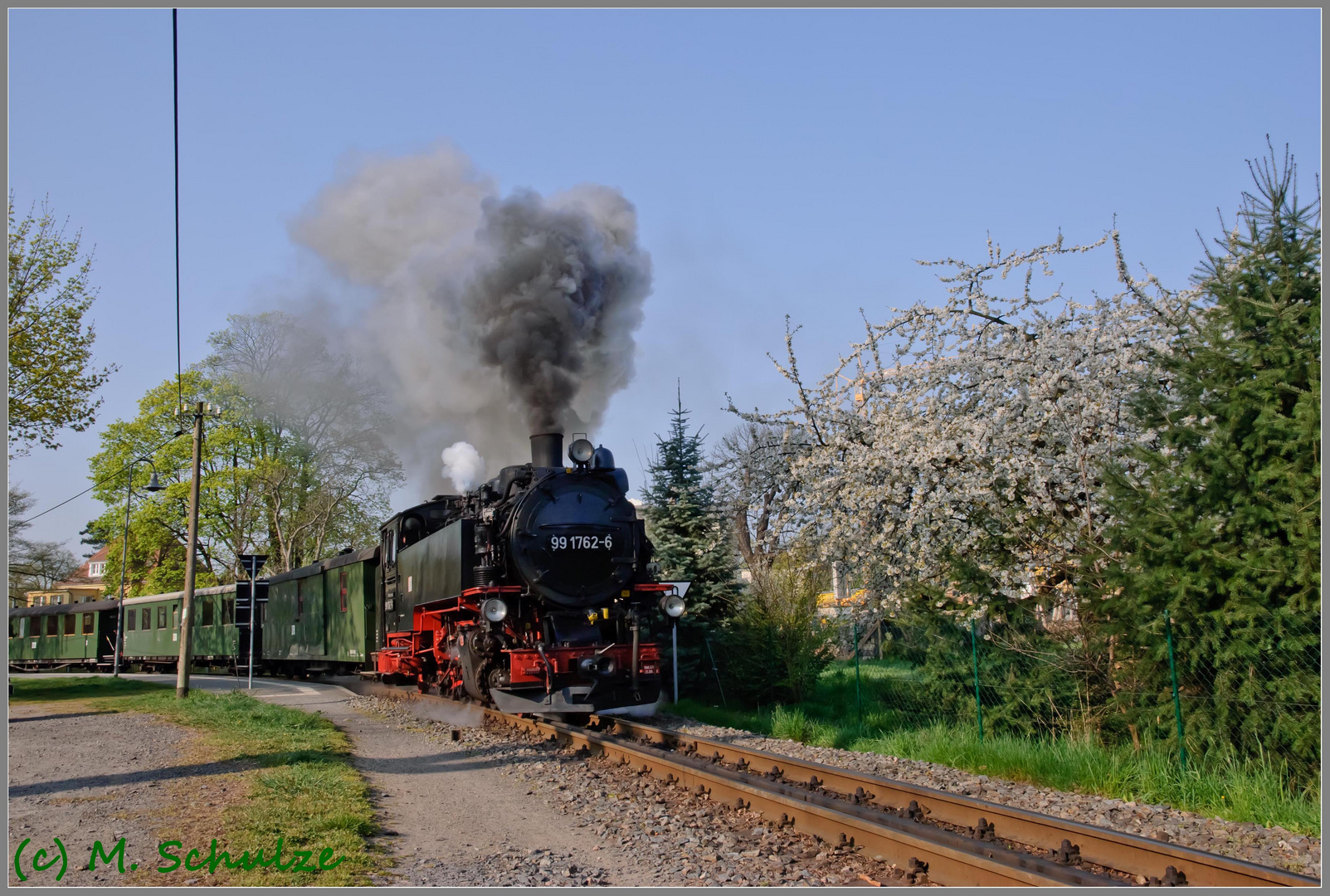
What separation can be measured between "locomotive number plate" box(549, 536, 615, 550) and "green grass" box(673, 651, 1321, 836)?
3033 mm

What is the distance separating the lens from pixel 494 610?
10.4m

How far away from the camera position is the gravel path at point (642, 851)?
17.6 ft

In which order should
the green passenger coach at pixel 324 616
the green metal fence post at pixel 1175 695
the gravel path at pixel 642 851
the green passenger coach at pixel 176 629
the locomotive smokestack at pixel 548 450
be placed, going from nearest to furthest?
the gravel path at pixel 642 851 → the green metal fence post at pixel 1175 695 → the locomotive smokestack at pixel 548 450 → the green passenger coach at pixel 324 616 → the green passenger coach at pixel 176 629

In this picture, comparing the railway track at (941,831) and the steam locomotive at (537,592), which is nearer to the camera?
the railway track at (941,831)

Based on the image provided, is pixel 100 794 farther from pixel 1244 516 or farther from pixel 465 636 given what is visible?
pixel 1244 516

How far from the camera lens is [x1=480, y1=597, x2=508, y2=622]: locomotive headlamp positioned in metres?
10.4

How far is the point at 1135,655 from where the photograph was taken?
8547mm

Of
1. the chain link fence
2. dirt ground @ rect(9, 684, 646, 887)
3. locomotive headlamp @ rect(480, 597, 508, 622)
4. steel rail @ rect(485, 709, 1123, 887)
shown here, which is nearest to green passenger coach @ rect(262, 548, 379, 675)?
dirt ground @ rect(9, 684, 646, 887)

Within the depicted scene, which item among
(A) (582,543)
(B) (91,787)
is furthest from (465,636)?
(B) (91,787)

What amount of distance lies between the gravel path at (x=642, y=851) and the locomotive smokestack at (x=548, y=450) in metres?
4.68

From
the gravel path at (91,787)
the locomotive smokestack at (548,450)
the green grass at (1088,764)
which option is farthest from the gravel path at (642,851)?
the locomotive smokestack at (548,450)

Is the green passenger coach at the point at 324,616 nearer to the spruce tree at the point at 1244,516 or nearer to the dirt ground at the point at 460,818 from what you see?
the dirt ground at the point at 460,818

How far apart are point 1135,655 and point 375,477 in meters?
29.1

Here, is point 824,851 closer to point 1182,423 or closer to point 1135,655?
point 1135,655
